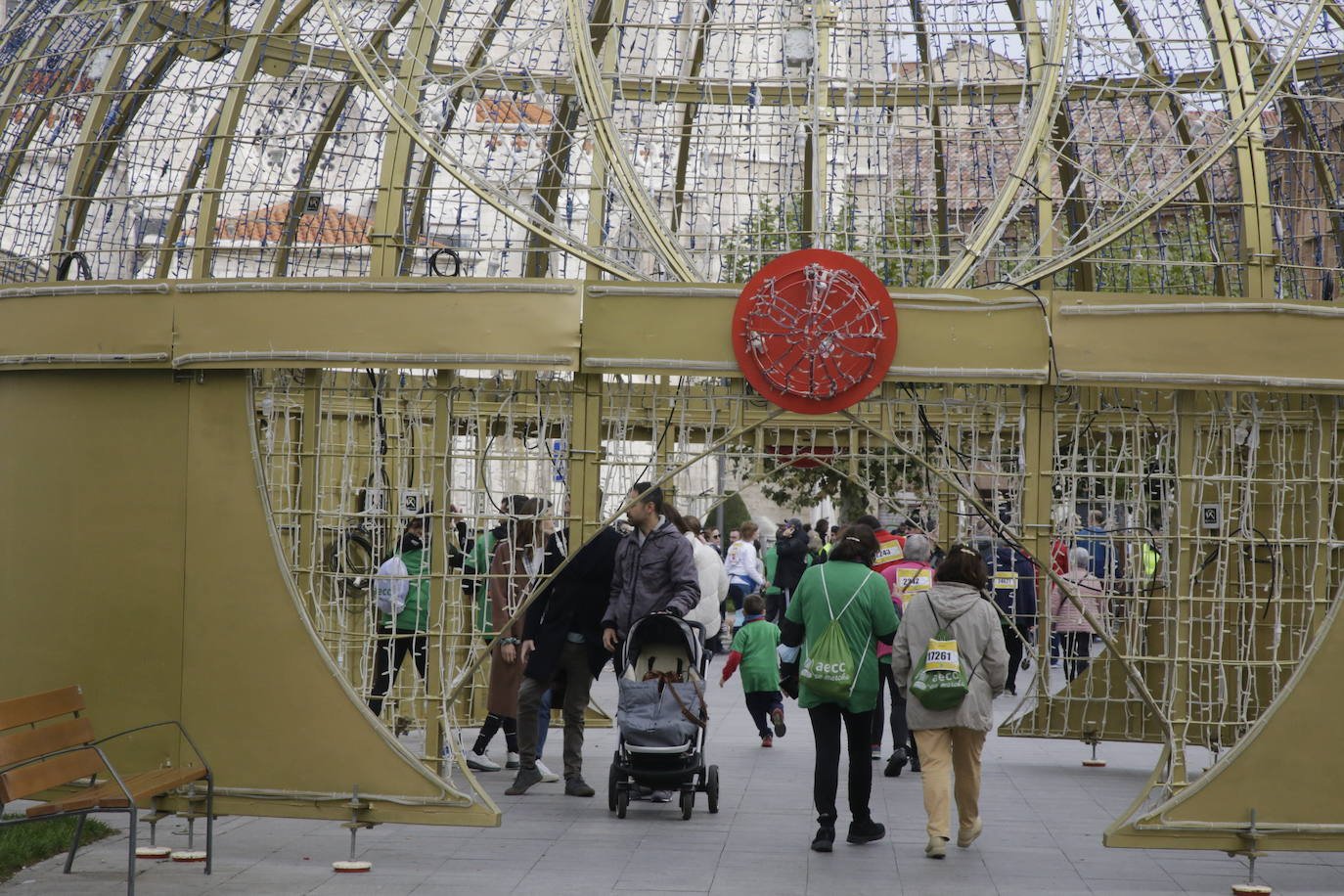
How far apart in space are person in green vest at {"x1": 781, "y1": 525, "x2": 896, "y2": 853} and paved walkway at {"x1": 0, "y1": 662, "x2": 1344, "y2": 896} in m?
0.23

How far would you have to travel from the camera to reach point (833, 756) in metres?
7.72

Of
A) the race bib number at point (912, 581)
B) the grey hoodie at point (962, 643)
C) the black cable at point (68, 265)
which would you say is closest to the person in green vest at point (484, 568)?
the grey hoodie at point (962, 643)

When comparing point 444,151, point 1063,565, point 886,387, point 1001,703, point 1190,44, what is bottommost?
point 1001,703

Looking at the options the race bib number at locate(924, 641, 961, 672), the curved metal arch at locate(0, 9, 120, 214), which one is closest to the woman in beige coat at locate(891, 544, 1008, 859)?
the race bib number at locate(924, 641, 961, 672)

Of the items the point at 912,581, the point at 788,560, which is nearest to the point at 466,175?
the point at 912,581

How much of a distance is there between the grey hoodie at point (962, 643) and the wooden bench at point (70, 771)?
3.55 meters

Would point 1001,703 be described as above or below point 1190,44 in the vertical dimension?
below

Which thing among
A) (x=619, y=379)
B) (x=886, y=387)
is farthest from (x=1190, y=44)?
(x=619, y=379)

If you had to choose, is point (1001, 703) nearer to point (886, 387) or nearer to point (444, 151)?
point (886, 387)

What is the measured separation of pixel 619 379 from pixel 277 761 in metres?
2.64

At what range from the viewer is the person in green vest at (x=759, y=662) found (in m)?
11.2

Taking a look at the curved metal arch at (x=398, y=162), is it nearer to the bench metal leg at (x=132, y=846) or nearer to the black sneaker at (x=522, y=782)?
the bench metal leg at (x=132, y=846)

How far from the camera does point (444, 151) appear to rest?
7.54m

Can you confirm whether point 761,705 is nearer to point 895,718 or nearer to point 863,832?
point 895,718
